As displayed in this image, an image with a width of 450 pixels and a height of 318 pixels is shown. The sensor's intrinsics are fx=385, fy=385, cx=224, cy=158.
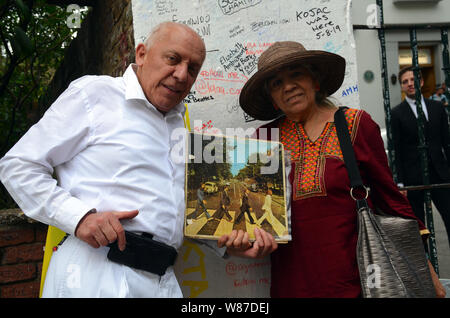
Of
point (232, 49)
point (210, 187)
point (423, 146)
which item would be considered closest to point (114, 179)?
point (210, 187)

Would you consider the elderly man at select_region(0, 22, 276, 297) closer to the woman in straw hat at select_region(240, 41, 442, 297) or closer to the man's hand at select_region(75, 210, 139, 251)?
the man's hand at select_region(75, 210, 139, 251)

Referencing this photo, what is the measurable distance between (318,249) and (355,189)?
0.35 meters

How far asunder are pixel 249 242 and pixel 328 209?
43 cm

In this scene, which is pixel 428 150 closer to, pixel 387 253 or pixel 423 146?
pixel 423 146

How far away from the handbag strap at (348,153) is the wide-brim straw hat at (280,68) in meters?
0.33

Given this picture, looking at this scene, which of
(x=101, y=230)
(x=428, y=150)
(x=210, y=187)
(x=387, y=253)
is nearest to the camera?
(x=101, y=230)

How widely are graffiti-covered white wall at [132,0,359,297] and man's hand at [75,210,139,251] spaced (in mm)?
1049

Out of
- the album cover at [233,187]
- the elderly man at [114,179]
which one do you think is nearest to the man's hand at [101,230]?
the elderly man at [114,179]

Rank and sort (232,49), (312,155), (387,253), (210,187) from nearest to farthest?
1. (387,253)
2. (210,187)
3. (312,155)
4. (232,49)

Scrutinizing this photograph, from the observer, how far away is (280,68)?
6.68 ft

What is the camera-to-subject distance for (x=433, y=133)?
4031mm

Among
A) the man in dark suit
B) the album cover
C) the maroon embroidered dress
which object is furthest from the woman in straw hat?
the man in dark suit

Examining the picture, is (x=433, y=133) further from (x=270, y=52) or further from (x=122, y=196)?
(x=122, y=196)

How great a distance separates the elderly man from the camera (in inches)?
60.7
